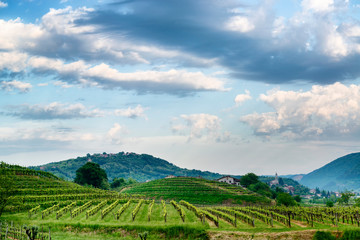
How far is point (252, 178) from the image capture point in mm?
179250

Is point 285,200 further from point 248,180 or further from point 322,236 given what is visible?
point 248,180

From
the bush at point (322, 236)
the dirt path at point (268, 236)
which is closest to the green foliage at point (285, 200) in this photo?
the dirt path at point (268, 236)

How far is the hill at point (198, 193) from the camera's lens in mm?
108375

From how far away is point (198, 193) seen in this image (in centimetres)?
11444

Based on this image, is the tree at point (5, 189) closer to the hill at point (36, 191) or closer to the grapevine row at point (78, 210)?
the hill at point (36, 191)

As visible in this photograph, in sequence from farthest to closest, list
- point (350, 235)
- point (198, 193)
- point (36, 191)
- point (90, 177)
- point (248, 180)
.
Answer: point (248, 180) < point (90, 177) < point (198, 193) < point (36, 191) < point (350, 235)

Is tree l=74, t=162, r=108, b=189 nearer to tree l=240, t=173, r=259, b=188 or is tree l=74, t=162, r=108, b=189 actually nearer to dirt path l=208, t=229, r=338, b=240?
tree l=240, t=173, r=259, b=188

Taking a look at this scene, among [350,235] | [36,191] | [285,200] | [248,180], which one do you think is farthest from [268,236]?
[248,180]

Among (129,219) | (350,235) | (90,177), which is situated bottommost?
(350,235)

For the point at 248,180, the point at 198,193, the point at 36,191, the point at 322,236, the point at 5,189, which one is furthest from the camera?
the point at 248,180

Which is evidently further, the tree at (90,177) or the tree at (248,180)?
the tree at (248,180)

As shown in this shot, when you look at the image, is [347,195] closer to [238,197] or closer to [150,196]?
[238,197]

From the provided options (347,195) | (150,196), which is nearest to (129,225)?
(150,196)

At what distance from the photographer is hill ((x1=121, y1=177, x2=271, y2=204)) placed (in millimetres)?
108375
